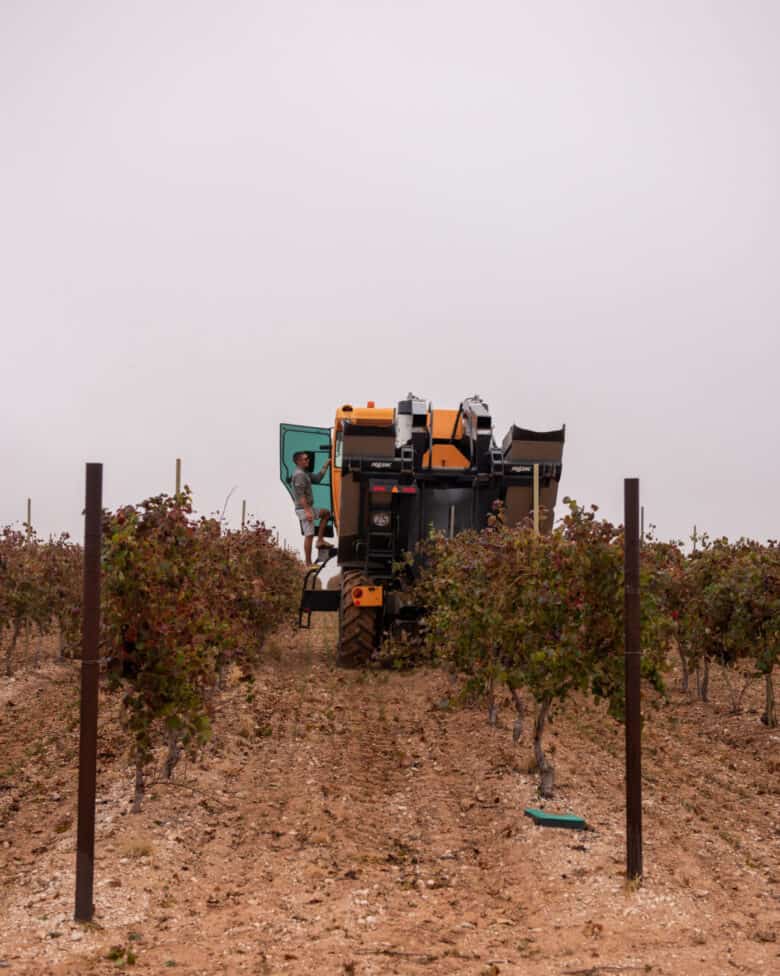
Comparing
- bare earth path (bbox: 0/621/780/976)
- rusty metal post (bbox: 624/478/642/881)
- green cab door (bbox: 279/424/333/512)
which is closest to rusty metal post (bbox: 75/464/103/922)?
bare earth path (bbox: 0/621/780/976)

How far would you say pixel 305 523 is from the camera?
74.1 ft

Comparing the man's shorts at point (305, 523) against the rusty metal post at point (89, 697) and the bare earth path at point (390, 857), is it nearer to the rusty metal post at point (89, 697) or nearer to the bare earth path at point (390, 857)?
the bare earth path at point (390, 857)

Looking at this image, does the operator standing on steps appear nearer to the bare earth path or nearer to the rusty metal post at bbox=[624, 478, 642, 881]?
the bare earth path

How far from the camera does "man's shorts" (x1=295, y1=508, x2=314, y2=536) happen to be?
22547 millimetres

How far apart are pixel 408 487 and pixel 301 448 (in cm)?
385

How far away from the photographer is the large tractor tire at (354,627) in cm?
2011

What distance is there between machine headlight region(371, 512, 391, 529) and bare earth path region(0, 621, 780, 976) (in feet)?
16.7

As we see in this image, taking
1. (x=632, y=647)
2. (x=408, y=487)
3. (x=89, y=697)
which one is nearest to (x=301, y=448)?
(x=408, y=487)

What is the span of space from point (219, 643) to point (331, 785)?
201 centimetres

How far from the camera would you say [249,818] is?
404 inches

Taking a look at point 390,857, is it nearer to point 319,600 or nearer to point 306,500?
point 319,600

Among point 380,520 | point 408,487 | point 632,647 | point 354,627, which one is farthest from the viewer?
point 354,627

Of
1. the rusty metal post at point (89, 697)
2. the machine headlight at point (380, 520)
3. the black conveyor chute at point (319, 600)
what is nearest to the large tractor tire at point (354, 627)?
the machine headlight at point (380, 520)

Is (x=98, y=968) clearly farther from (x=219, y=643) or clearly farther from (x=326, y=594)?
(x=326, y=594)
